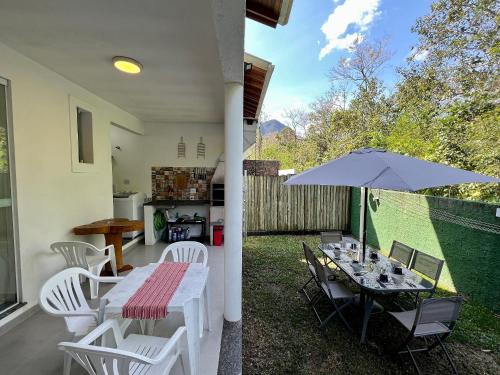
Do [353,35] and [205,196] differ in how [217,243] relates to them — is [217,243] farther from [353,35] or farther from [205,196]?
[353,35]

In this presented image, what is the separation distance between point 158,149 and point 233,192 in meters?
4.07

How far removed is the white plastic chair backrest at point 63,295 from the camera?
1.75 m

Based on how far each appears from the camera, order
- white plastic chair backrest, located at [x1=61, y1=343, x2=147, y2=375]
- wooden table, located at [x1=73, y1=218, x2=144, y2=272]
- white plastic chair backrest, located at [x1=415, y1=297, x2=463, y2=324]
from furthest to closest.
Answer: wooden table, located at [x1=73, y1=218, x2=144, y2=272], white plastic chair backrest, located at [x1=415, y1=297, x2=463, y2=324], white plastic chair backrest, located at [x1=61, y1=343, x2=147, y2=375]

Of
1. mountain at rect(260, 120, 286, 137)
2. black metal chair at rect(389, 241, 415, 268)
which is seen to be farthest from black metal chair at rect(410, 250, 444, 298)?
mountain at rect(260, 120, 286, 137)

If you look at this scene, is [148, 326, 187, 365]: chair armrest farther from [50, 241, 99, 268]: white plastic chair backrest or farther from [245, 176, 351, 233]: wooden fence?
[245, 176, 351, 233]: wooden fence

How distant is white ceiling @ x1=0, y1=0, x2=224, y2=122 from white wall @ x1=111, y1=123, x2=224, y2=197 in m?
2.18

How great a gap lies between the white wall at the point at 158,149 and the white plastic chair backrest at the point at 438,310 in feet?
16.2

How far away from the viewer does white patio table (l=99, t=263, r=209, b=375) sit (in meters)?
1.65

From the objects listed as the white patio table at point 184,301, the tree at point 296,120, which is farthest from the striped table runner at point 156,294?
the tree at point 296,120

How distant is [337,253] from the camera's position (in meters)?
3.42

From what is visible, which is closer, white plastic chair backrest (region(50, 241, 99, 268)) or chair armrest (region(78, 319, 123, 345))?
chair armrest (region(78, 319, 123, 345))

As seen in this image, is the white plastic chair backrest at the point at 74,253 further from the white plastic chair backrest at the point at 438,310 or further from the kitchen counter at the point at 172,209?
the white plastic chair backrest at the point at 438,310

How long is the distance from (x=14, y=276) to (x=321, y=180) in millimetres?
3535

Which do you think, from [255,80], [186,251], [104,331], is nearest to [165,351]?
[104,331]
